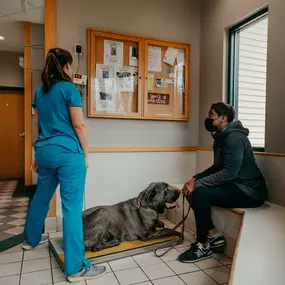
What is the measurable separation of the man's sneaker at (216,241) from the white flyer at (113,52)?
198cm

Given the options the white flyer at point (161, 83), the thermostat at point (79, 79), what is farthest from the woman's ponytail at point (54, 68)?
the white flyer at point (161, 83)

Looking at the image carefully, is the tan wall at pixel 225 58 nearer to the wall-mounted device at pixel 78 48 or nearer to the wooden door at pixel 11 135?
the wall-mounted device at pixel 78 48

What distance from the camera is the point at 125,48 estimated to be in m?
2.93

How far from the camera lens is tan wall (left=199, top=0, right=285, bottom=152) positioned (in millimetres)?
2234

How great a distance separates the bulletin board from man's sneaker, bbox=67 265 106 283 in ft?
4.98

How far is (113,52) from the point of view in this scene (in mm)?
2885

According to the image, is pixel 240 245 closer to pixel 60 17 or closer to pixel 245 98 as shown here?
pixel 245 98

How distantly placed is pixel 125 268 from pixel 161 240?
1.59ft

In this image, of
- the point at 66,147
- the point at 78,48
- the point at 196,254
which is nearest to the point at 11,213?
the point at 66,147

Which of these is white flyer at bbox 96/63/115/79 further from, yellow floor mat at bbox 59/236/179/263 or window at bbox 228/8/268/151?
yellow floor mat at bbox 59/236/179/263

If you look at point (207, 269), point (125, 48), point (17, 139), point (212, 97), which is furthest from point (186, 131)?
point (17, 139)

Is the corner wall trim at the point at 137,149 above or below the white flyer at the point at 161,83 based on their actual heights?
below

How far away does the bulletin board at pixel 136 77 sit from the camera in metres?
2.82

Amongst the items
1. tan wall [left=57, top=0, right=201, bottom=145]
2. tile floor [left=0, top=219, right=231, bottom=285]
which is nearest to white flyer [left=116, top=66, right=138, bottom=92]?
tan wall [left=57, top=0, right=201, bottom=145]
